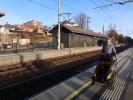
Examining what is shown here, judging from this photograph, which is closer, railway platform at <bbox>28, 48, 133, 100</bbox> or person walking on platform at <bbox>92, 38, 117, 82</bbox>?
railway platform at <bbox>28, 48, 133, 100</bbox>

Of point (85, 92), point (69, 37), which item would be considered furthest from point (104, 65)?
point (69, 37)

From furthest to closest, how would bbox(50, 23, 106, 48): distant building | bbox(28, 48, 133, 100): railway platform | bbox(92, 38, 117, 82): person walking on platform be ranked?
bbox(50, 23, 106, 48): distant building, bbox(92, 38, 117, 82): person walking on platform, bbox(28, 48, 133, 100): railway platform

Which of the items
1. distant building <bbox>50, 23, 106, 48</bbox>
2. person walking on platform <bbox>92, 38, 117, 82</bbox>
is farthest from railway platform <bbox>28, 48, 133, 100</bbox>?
distant building <bbox>50, 23, 106, 48</bbox>

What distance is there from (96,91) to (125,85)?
A: 6.48 feet

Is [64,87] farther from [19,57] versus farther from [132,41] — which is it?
[132,41]

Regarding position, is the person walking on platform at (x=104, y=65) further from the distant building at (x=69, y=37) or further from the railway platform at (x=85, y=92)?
the distant building at (x=69, y=37)

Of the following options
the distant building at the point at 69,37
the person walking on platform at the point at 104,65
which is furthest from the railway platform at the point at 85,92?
the distant building at the point at 69,37

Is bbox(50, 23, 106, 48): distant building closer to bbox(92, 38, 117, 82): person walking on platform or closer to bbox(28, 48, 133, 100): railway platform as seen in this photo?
bbox(28, 48, 133, 100): railway platform

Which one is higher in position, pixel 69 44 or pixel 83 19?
pixel 83 19

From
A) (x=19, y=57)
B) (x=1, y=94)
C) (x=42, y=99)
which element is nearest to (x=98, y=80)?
(x=42, y=99)

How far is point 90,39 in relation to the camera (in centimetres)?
6838

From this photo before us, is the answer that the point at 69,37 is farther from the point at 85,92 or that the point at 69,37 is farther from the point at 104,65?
the point at 85,92

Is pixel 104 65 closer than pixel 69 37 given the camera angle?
Yes

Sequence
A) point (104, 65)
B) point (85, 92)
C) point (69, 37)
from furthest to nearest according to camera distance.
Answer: point (69, 37) → point (104, 65) → point (85, 92)
